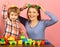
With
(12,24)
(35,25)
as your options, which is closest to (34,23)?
(35,25)

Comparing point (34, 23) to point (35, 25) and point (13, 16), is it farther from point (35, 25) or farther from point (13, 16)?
point (13, 16)

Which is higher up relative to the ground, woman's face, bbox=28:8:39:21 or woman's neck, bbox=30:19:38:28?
woman's face, bbox=28:8:39:21

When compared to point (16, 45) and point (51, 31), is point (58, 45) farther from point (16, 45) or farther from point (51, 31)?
point (16, 45)

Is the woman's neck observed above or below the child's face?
below

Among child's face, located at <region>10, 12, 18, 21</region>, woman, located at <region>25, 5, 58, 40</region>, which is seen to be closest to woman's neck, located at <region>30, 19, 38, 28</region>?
woman, located at <region>25, 5, 58, 40</region>

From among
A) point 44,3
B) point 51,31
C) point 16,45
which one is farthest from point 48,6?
point 16,45

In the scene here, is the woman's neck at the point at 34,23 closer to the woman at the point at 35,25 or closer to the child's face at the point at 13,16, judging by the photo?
the woman at the point at 35,25

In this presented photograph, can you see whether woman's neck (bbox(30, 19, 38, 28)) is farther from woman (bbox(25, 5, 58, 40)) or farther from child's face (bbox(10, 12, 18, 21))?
child's face (bbox(10, 12, 18, 21))

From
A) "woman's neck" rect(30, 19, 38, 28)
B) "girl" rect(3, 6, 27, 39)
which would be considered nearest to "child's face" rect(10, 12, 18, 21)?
"girl" rect(3, 6, 27, 39)

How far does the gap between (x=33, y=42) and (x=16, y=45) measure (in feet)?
0.31

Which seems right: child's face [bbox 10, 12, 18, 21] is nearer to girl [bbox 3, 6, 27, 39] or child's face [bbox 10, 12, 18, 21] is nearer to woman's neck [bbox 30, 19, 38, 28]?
girl [bbox 3, 6, 27, 39]

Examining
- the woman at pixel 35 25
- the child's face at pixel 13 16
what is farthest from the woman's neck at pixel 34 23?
the child's face at pixel 13 16

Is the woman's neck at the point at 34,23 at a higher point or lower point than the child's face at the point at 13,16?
lower

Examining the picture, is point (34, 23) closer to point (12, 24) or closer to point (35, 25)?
point (35, 25)
